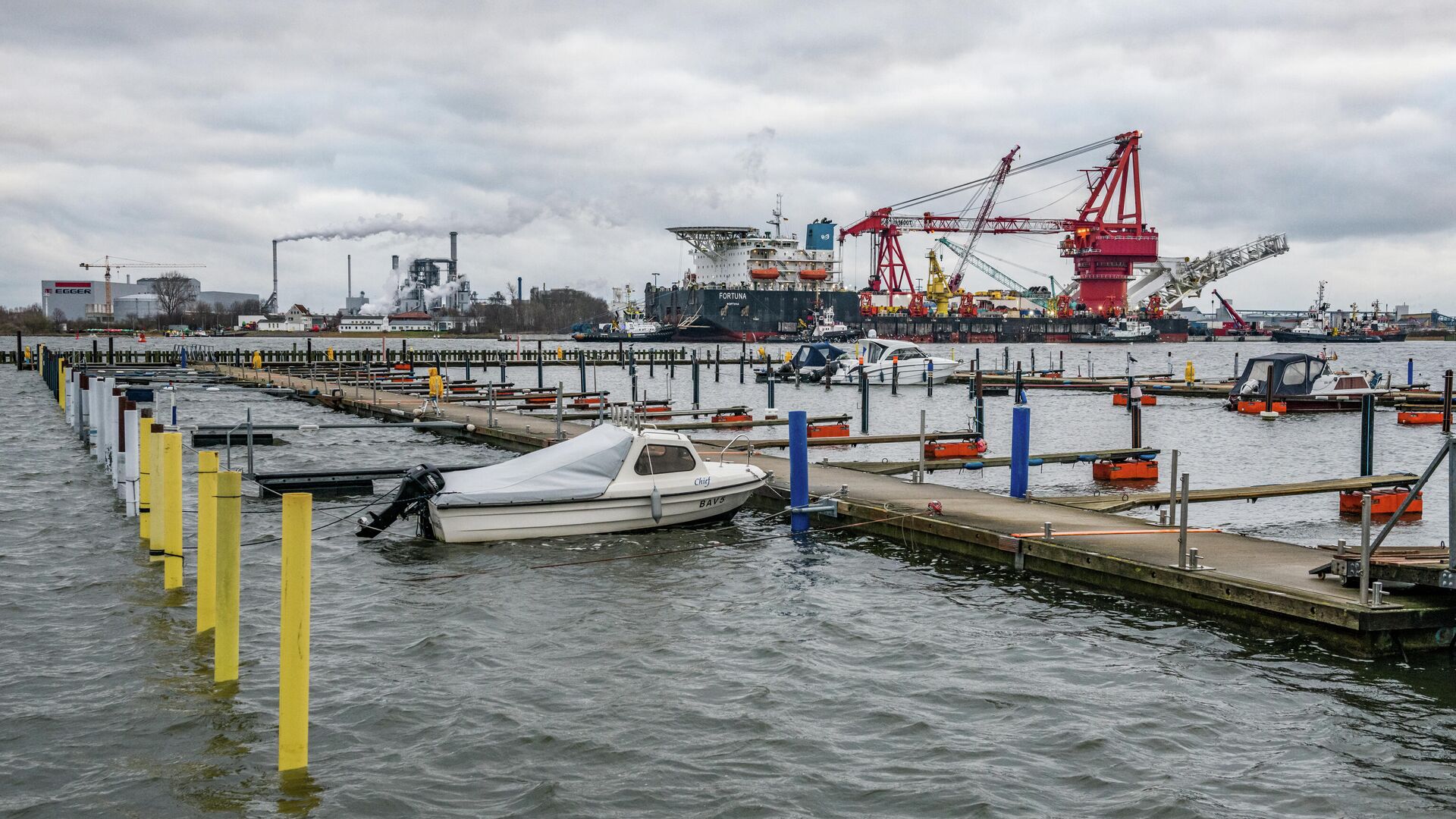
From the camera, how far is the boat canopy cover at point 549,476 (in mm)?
18047

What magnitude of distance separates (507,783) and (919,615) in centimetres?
678

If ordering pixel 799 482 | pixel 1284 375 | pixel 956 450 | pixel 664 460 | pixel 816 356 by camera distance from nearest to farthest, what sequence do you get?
pixel 664 460 → pixel 799 482 → pixel 956 450 → pixel 1284 375 → pixel 816 356

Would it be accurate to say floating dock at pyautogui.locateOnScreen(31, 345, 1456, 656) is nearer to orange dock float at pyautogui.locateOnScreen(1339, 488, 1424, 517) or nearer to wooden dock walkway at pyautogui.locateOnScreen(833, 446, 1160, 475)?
wooden dock walkway at pyautogui.locateOnScreen(833, 446, 1160, 475)

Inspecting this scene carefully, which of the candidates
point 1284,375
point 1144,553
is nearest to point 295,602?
point 1144,553

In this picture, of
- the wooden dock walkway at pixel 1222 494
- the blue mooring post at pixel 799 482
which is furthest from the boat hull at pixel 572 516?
the wooden dock walkway at pixel 1222 494

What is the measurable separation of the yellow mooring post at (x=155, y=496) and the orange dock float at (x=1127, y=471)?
19195 millimetres

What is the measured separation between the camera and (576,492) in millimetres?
18453

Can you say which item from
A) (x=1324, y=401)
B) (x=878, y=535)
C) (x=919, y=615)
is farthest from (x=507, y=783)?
(x=1324, y=401)

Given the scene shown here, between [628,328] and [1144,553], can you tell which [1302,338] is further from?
[1144,553]

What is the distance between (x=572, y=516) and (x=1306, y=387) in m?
36.6

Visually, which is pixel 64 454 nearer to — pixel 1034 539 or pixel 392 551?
pixel 392 551

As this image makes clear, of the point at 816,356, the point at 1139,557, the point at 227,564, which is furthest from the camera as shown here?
the point at 816,356

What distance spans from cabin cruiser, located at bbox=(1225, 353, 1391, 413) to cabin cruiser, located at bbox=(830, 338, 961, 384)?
18535mm

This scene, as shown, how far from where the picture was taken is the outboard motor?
18.3 m
